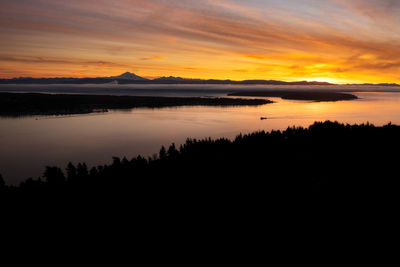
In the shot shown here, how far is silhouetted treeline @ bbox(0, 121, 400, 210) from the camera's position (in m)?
16.7

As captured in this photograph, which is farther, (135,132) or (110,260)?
(135,132)

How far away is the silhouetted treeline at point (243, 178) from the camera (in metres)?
16.7

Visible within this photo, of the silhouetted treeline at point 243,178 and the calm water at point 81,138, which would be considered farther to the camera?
the calm water at point 81,138

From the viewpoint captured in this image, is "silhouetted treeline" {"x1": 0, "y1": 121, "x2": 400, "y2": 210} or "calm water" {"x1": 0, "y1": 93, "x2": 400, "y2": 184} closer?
"silhouetted treeline" {"x1": 0, "y1": 121, "x2": 400, "y2": 210}

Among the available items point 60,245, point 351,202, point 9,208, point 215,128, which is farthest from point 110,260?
point 215,128

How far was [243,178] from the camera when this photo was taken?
66.5 ft

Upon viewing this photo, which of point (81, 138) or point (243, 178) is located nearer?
point (243, 178)

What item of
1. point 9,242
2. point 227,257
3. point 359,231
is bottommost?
point 9,242

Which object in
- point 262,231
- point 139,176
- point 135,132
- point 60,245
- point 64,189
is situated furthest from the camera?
point 135,132

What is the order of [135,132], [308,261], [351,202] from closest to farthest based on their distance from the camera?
[308,261]
[351,202]
[135,132]

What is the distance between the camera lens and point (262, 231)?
12.8 metres

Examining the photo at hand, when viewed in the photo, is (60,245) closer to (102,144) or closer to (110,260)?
(110,260)

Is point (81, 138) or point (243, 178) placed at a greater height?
point (243, 178)

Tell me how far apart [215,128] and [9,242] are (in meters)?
51.7
